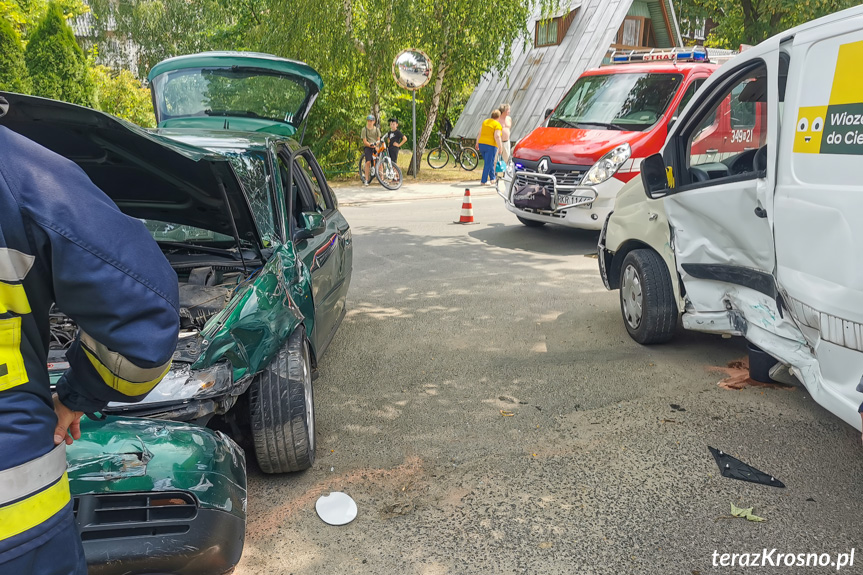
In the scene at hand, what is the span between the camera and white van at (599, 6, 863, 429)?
3.14 meters

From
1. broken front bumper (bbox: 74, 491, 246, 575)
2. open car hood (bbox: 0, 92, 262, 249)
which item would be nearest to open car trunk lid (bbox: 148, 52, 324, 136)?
open car hood (bbox: 0, 92, 262, 249)

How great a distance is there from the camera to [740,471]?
3734mm

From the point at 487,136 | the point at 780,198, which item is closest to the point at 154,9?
the point at 487,136

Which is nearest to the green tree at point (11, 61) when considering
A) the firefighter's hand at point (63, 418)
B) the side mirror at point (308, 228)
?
the side mirror at point (308, 228)

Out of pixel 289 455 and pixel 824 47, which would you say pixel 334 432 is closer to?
pixel 289 455

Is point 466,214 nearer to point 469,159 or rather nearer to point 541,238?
point 541,238

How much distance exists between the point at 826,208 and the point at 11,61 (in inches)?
569

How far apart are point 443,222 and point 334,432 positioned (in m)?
7.84

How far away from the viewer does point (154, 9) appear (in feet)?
123

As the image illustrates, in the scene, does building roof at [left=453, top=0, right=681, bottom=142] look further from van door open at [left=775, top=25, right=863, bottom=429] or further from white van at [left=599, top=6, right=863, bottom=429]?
van door open at [left=775, top=25, right=863, bottom=429]

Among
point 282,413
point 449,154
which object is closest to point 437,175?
point 449,154

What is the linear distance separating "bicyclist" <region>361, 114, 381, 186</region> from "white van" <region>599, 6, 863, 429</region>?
11232 mm

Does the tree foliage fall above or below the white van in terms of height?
above

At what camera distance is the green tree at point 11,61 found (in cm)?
1360
